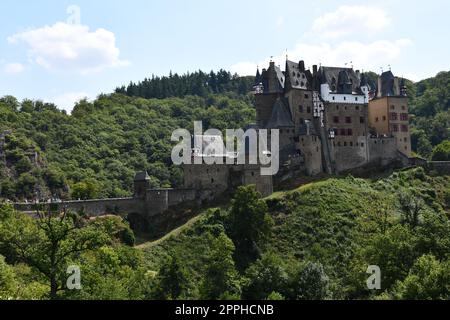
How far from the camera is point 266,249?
6712cm

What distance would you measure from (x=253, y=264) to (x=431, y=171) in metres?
32.6

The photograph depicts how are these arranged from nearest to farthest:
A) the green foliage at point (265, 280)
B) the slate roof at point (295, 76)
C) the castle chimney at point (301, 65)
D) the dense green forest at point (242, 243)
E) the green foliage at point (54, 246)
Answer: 1. the green foliage at point (54, 246)
2. the dense green forest at point (242, 243)
3. the green foliage at point (265, 280)
4. the slate roof at point (295, 76)
5. the castle chimney at point (301, 65)

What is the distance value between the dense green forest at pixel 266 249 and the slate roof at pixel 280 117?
8.45 m

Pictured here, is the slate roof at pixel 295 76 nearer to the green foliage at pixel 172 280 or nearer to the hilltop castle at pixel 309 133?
the hilltop castle at pixel 309 133

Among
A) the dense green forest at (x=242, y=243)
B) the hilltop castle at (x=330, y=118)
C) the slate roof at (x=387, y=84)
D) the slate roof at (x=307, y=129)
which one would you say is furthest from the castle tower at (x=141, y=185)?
the slate roof at (x=387, y=84)

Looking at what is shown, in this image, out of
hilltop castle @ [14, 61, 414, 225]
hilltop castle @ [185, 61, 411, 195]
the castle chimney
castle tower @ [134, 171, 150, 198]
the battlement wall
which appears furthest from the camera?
the castle chimney

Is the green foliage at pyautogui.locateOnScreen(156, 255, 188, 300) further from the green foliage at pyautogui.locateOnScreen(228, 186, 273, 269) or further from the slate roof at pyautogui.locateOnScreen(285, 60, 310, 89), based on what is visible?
the slate roof at pyautogui.locateOnScreen(285, 60, 310, 89)

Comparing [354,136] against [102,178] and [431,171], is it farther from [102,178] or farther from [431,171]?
[102,178]

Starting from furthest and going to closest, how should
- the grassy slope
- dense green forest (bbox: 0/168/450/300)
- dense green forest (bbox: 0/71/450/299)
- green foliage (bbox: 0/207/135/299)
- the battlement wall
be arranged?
1. the battlement wall
2. the grassy slope
3. dense green forest (bbox: 0/71/450/299)
4. dense green forest (bbox: 0/168/450/300)
5. green foliage (bbox: 0/207/135/299)

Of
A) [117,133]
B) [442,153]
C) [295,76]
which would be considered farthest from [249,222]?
[117,133]

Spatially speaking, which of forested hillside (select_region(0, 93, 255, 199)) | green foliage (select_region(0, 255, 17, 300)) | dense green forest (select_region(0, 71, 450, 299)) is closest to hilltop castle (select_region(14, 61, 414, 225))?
dense green forest (select_region(0, 71, 450, 299))

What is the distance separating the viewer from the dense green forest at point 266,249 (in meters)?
44.9

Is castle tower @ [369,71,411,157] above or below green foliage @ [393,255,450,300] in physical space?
above

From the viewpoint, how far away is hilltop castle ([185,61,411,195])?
260 feet
